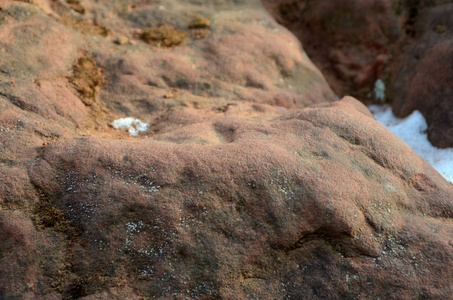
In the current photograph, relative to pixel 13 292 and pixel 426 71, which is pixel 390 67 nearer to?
pixel 426 71

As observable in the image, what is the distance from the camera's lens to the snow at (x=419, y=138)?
376cm

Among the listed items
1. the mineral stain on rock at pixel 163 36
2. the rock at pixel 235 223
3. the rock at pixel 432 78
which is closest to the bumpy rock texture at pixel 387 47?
the rock at pixel 432 78

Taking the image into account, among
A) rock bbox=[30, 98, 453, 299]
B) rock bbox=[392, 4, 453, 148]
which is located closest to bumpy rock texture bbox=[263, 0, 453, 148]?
rock bbox=[392, 4, 453, 148]

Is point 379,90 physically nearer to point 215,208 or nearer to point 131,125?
point 131,125

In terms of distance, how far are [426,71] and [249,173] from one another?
9.26 ft

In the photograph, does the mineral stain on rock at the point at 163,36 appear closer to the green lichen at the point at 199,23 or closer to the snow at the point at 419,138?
the green lichen at the point at 199,23

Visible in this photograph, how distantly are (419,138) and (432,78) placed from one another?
0.65 metres

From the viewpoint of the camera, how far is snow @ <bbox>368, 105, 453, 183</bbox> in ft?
12.3

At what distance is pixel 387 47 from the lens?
4.85 metres

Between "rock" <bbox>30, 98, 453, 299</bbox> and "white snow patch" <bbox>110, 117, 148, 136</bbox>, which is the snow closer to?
"rock" <bbox>30, 98, 453, 299</bbox>

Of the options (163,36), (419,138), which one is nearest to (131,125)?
(163,36)

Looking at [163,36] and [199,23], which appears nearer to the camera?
[163,36]

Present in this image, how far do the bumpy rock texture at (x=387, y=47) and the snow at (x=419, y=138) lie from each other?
0.07 metres

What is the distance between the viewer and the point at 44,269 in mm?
2307
